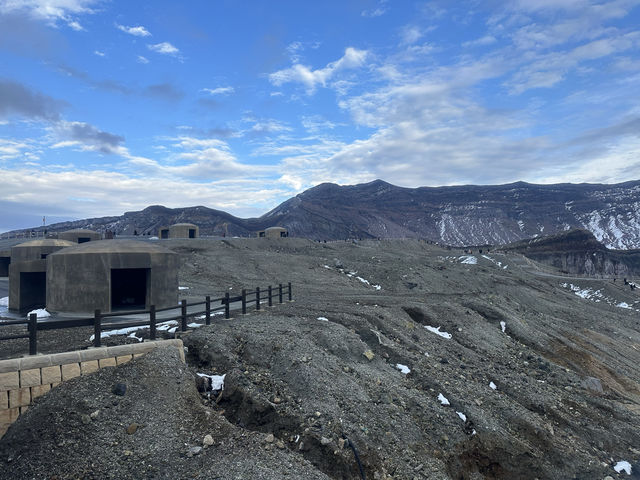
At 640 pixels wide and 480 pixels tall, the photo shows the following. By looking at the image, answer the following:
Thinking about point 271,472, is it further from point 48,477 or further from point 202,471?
point 48,477

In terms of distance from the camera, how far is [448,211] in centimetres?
18638

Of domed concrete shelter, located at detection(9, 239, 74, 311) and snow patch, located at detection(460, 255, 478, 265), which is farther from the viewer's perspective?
snow patch, located at detection(460, 255, 478, 265)

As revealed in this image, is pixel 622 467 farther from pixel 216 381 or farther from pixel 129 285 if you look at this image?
pixel 129 285

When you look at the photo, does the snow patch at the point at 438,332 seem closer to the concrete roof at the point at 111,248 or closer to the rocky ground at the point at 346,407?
the rocky ground at the point at 346,407

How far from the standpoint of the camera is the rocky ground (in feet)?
23.8

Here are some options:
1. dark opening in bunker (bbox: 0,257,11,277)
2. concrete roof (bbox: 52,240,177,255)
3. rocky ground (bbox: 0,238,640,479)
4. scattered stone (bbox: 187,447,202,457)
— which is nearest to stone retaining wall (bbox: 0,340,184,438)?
rocky ground (bbox: 0,238,640,479)

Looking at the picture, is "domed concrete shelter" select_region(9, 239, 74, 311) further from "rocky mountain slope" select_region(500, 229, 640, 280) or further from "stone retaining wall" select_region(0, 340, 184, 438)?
"rocky mountain slope" select_region(500, 229, 640, 280)

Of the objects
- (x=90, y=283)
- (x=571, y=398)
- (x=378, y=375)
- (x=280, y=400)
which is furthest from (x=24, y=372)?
(x=571, y=398)

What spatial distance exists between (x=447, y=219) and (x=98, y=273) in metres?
174

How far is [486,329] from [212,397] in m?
12.7

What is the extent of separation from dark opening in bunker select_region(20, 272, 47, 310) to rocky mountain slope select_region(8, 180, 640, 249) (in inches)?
3967

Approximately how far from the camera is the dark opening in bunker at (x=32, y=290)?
19.8m

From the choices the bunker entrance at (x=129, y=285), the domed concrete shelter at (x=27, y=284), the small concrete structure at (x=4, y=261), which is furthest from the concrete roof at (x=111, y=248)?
the small concrete structure at (x=4, y=261)

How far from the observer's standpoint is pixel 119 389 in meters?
8.25
